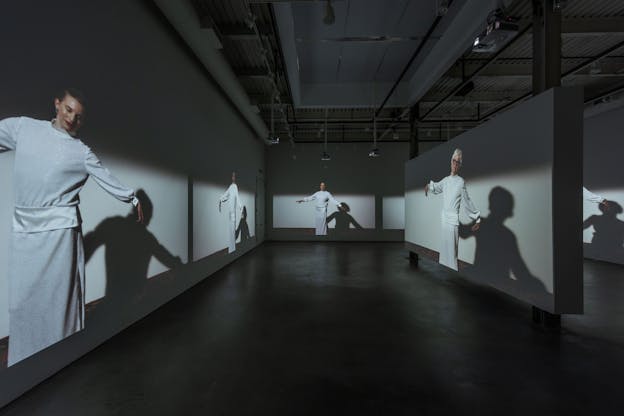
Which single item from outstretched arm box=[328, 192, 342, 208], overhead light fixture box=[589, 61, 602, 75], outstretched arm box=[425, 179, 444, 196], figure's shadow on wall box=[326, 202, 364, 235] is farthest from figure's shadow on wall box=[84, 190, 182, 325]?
overhead light fixture box=[589, 61, 602, 75]

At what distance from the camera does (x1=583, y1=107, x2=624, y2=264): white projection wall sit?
697 centimetres

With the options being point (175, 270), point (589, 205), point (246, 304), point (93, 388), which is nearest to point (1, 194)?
point (93, 388)

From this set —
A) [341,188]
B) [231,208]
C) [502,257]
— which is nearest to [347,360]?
[502,257]

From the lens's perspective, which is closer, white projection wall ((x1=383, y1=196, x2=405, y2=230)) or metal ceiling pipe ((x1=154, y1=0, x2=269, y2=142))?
metal ceiling pipe ((x1=154, y1=0, x2=269, y2=142))

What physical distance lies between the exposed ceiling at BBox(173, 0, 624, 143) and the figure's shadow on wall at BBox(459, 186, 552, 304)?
2.25 meters

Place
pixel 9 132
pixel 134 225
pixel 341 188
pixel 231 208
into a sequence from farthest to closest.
Result: pixel 341 188 < pixel 231 208 < pixel 134 225 < pixel 9 132

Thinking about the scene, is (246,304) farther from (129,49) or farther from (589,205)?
(589,205)

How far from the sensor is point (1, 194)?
187 centimetres

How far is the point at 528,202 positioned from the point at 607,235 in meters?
6.71

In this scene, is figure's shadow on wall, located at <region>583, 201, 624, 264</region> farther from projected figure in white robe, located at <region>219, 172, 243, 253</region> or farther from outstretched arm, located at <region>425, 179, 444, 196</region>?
projected figure in white robe, located at <region>219, 172, 243, 253</region>

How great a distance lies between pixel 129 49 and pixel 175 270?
296 centimetres

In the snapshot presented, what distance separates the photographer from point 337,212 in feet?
37.5

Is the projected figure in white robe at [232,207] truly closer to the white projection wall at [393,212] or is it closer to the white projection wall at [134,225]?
the white projection wall at [134,225]

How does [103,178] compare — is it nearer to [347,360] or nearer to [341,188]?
[347,360]
